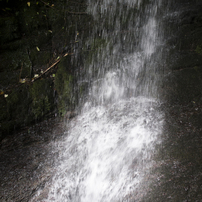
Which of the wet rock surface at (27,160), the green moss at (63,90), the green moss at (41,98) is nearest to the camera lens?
the wet rock surface at (27,160)

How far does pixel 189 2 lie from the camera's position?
14.3ft

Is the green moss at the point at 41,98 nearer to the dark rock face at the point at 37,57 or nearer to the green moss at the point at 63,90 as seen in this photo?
the dark rock face at the point at 37,57

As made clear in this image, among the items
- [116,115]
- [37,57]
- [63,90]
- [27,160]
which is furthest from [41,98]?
[116,115]

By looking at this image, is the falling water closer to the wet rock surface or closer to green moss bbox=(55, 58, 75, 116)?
the wet rock surface

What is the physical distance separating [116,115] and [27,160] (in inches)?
93.6

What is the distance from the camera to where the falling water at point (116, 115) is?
2954 millimetres

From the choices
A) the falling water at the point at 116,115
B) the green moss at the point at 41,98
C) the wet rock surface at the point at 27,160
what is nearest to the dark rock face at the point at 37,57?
the green moss at the point at 41,98

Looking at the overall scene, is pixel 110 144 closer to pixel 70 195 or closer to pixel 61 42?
pixel 70 195

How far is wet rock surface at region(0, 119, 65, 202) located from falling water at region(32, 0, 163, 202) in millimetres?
250

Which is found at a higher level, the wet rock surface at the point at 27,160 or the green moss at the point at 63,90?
the green moss at the point at 63,90

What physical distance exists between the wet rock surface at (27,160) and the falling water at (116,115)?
0.25m

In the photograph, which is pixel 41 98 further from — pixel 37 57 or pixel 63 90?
pixel 37 57

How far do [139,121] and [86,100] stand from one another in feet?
5.53

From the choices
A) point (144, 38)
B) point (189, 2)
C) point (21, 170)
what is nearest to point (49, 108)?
point (21, 170)
